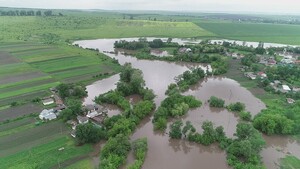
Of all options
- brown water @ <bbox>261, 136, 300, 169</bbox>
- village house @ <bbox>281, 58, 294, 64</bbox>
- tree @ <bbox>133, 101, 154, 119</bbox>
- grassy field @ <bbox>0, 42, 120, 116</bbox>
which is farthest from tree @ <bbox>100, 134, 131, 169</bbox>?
village house @ <bbox>281, 58, 294, 64</bbox>

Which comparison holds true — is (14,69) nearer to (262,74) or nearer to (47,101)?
(47,101)

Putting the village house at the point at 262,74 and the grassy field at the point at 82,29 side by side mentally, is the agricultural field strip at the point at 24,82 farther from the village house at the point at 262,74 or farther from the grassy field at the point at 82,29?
the village house at the point at 262,74

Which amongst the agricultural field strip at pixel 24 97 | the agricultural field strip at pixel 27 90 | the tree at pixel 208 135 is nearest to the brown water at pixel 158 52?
the agricultural field strip at pixel 27 90

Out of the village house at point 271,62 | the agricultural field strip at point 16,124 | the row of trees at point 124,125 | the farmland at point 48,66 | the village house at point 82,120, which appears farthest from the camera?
the village house at point 271,62

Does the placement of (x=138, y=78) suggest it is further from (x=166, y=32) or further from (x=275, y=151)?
(x=166, y=32)

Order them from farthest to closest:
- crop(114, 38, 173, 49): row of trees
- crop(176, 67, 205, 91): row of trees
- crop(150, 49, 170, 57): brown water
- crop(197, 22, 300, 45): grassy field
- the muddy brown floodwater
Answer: crop(197, 22, 300, 45): grassy field, crop(114, 38, 173, 49): row of trees, crop(150, 49, 170, 57): brown water, crop(176, 67, 205, 91): row of trees, the muddy brown floodwater

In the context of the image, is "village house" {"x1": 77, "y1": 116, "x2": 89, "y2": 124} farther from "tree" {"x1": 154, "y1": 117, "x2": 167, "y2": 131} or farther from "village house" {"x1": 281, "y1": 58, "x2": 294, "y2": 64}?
"village house" {"x1": 281, "y1": 58, "x2": 294, "y2": 64}
